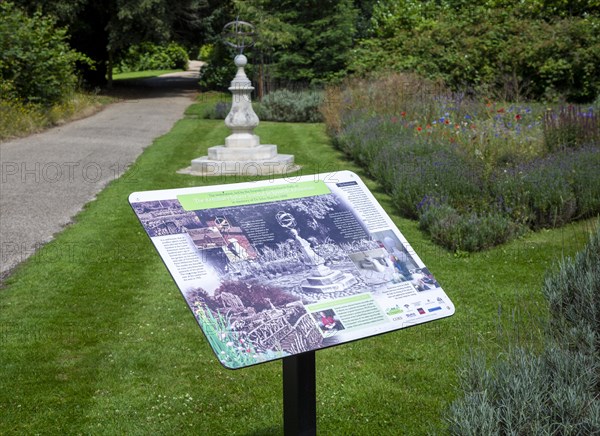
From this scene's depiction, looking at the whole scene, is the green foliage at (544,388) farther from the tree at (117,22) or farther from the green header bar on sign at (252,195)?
the tree at (117,22)

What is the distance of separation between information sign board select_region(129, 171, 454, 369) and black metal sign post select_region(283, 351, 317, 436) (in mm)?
313

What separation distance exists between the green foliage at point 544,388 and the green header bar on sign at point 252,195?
3.77 ft

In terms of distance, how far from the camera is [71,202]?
10.0 meters

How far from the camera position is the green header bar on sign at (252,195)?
3352mm

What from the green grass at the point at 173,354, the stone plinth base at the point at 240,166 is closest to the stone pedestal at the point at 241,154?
the stone plinth base at the point at 240,166

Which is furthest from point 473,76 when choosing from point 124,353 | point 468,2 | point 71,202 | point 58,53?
point 124,353

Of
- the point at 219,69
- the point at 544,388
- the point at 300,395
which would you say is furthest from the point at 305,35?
the point at 544,388

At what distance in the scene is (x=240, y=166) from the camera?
40.3ft

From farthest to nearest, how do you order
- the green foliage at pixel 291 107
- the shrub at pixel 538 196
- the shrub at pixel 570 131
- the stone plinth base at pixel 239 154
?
the green foliage at pixel 291 107
the stone plinth base at pixel 239 154
the shrub at pixel 570 131
the shrub at pixel 538 196

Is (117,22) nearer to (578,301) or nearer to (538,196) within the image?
(538,196)

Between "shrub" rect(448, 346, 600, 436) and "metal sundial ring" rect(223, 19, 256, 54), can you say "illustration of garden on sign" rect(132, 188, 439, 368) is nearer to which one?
"shrub" rect(448, 346, 600, 436)

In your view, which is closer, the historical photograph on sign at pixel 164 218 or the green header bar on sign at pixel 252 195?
the historical photograph on sign at pixel 164 218

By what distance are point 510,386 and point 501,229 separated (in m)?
4.77

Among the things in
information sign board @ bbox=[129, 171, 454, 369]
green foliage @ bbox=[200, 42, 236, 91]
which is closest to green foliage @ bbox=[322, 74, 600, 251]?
information sign board @ bbox=[129, 171, 454, 369]
